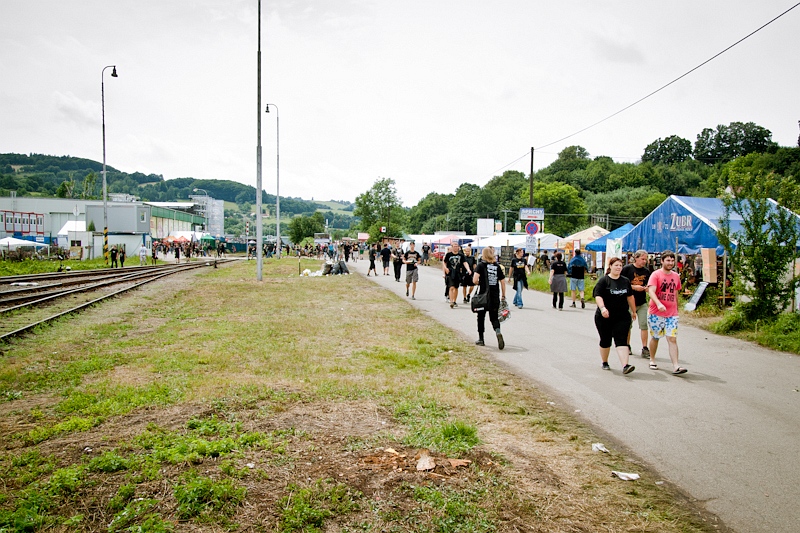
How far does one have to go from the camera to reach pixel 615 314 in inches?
330

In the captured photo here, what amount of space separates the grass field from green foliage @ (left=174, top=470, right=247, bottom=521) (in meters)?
0.01

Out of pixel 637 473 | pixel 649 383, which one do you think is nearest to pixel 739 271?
pixel 649 383

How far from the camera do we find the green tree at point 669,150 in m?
115

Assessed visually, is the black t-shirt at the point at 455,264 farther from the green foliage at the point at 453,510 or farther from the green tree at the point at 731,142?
the green tree at the point at 731,142

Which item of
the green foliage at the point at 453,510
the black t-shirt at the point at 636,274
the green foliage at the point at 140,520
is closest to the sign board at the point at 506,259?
the black t-shirt at the point at 636,274

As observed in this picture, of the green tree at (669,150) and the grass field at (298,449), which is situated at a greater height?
the green tree at (669,150)

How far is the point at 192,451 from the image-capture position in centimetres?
461

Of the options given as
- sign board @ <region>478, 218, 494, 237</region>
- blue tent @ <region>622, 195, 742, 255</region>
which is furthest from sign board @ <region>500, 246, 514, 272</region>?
sign board @ <region>478, 218, 494, 237</region>

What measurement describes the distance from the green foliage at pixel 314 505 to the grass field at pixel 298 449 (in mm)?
12

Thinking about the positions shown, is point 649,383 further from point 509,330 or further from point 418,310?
point 418,310

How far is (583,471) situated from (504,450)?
653mm

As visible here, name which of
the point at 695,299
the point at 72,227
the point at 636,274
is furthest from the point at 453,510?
the point at 72,227

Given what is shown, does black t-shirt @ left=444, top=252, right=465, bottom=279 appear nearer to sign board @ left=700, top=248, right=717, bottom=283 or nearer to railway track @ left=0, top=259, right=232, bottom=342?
sign board @ left=700, top=248, right=717, bottom=283

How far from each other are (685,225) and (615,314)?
491 inches
